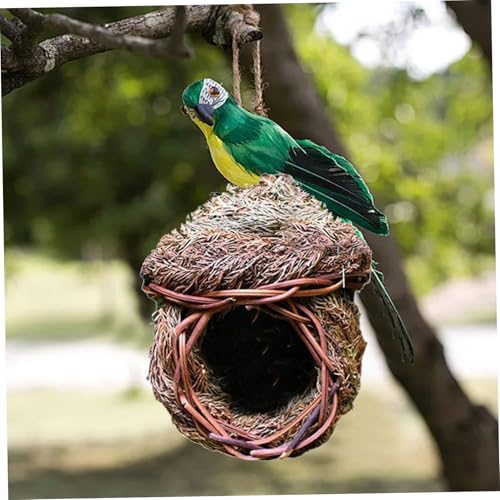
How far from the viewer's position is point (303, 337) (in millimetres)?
1575

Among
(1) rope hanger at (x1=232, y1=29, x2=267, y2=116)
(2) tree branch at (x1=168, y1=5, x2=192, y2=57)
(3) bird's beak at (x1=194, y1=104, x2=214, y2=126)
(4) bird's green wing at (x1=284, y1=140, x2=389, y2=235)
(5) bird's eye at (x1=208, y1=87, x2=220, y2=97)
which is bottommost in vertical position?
(4) bird's green wing at (x1=284, y1=140, x2=389, y2=235)

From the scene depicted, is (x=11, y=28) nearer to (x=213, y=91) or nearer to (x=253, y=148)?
(x=213, y=91)

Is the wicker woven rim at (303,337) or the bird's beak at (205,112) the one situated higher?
the bird's beak at (205,112)

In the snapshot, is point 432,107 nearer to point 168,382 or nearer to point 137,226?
point 137,226

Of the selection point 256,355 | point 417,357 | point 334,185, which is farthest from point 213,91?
point 417,357

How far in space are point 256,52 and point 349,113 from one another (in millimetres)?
2853

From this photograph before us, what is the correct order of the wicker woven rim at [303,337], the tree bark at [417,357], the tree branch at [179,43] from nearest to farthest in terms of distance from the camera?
1. the tree branch at [179,43]
2. the wicker woven rim at [303,337]
3. the tree bark at [417,357]

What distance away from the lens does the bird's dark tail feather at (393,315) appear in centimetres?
184

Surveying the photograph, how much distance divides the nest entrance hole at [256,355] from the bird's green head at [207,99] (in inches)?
15.9

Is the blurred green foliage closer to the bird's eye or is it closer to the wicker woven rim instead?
the bird's eye

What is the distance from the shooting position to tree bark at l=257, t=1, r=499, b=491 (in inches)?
112

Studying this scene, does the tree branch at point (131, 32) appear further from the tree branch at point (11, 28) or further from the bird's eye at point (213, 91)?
the bird's eye at point (213, 91)

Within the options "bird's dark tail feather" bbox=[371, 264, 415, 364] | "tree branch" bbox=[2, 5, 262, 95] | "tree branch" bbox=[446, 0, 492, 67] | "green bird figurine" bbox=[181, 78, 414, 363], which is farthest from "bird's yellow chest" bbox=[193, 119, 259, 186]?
"tree branch" bbox=[446, 0, 492, 67]

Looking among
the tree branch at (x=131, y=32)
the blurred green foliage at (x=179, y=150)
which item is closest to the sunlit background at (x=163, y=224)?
the blurred green foliage at (x=179, y=150)
